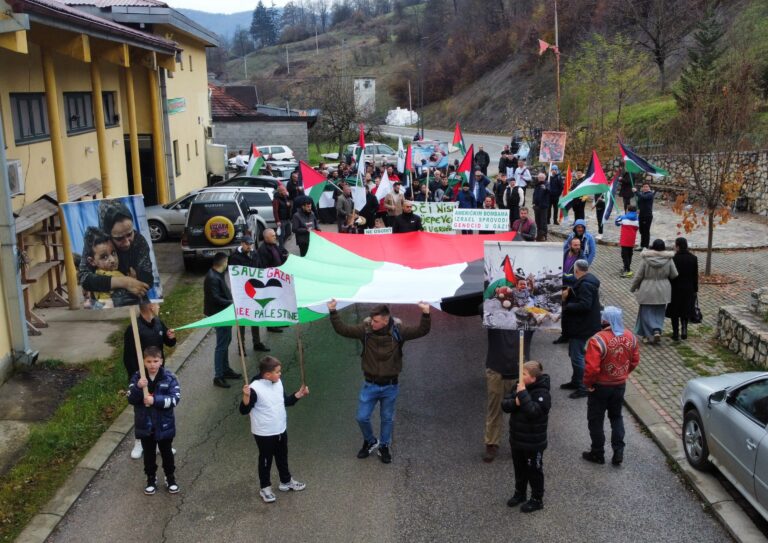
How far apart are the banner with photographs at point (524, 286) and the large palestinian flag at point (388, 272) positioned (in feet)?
4.65

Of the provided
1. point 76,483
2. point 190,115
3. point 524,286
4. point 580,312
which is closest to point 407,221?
point 580,312

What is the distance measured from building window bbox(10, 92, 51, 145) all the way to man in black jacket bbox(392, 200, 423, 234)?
7.19 m

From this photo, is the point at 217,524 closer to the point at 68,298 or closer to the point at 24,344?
the point at 24,344

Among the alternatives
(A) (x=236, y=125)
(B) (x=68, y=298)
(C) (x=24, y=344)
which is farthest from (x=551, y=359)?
(A) (x=236, y=125)

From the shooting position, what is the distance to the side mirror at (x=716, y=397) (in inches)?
295

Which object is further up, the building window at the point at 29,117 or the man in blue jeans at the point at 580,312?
the building window at the point at 29,117

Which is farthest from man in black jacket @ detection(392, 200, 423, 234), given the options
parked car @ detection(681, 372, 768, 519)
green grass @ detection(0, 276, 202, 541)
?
parked car @ detection(681, 372, 768, 519)

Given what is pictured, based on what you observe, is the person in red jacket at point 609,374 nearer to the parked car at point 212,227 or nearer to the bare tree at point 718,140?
the bare tree at point 718,140

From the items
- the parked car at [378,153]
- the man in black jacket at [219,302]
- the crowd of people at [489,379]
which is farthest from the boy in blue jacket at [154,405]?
the parked car at [378,153]

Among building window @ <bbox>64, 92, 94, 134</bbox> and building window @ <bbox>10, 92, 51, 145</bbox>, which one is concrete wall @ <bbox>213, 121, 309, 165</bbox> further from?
building window @ <bbox>10, 92, 51, 145</bbox>

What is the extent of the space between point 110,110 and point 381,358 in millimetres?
14374

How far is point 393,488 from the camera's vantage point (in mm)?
7707

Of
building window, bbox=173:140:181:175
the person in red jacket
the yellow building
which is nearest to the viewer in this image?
the person in red jacket

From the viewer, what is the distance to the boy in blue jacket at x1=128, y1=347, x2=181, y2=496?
7305mm
